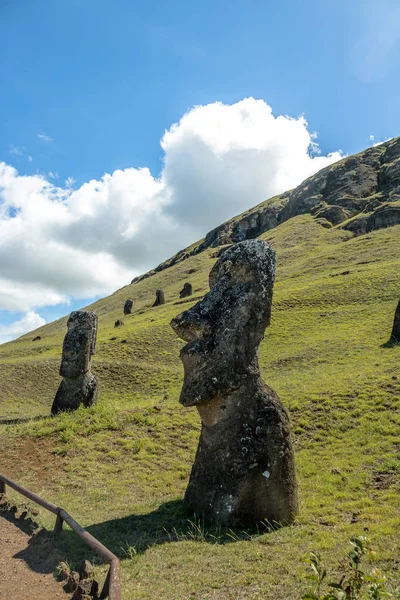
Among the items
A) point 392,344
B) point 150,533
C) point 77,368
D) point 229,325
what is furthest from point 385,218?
point 150,533

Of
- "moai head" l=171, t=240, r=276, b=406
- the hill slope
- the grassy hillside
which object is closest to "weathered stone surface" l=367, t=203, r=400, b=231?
the hill slope

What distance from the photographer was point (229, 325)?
8172 mm

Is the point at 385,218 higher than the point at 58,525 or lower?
higher

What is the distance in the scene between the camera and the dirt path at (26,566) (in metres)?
5.44

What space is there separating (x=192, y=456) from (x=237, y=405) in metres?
5.17

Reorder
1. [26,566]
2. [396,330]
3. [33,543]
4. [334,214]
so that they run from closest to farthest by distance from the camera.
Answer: [26,566], [33,543], [396,330], [334,214]

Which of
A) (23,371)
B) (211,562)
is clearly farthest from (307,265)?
(211,562)

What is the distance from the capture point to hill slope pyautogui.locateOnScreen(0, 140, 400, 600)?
5.91 meters

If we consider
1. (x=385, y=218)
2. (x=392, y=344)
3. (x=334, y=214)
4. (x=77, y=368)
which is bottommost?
(x=392, y=344)

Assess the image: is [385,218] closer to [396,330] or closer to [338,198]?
[338,198]

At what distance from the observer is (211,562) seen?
6.00 m

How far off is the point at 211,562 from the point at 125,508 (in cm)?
344

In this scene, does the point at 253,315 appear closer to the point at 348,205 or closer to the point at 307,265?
the point at 307,265

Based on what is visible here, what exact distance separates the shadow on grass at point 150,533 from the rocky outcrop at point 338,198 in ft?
344
